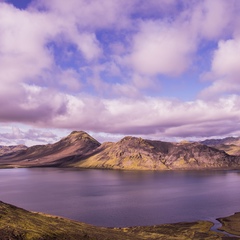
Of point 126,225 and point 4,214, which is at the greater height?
point 4,214

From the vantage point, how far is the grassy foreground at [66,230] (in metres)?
53.0

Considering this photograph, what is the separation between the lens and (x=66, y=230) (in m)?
65.1

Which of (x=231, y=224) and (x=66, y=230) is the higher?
(x=66, y=230)

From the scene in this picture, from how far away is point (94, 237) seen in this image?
65.4m

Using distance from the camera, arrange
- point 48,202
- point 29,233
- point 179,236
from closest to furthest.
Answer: point 29,233 < point 179,236 < point 48,202

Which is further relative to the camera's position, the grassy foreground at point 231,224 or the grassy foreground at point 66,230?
the grassy foreground at point 231,224

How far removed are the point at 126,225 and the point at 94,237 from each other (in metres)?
35.7

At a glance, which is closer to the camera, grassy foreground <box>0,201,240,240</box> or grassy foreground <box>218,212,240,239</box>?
grassy foreground <box>0,201,240,240</box>

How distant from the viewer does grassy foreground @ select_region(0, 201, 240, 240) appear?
53.0 m

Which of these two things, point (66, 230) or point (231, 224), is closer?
point (66, 230)

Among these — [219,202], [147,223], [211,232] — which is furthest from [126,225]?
[219,202]

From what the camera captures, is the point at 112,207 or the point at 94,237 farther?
the point at 112,207

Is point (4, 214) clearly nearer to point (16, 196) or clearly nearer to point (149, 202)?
point (149, 202)

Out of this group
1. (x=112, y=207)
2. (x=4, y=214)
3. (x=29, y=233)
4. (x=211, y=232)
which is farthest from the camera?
(x=112, y=207)
